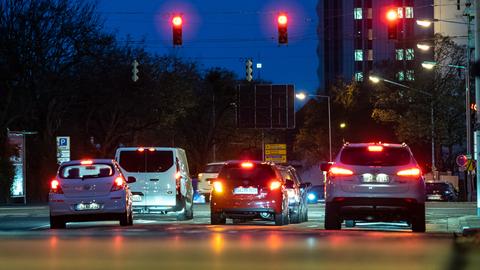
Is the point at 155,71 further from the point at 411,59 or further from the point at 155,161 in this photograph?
the point at 155,161

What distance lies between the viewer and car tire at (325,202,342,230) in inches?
774

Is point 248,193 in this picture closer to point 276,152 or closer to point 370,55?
point 276,152

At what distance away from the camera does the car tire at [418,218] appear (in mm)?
19438

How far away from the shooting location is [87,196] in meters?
21.7

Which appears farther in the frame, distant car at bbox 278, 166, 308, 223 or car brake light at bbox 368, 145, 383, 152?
distant car at bbox 278, 166, 308, 223

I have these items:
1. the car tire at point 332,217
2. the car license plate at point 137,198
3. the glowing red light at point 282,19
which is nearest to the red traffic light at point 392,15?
the glowing red light at point 282,19

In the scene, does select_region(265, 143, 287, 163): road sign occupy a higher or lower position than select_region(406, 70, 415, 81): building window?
lower

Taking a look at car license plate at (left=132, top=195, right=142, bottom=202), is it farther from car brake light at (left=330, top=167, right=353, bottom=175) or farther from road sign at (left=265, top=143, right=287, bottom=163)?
road sign at (left=265, top=143, right=287, bottom=163)

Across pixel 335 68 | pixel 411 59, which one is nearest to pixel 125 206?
pixel 411 59

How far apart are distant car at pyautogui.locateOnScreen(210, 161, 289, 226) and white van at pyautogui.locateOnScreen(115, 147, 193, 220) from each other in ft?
8.74

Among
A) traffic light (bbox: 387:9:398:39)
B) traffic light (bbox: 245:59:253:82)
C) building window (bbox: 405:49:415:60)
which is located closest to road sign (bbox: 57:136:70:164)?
traffic light (bbox: 245:59:253:82)

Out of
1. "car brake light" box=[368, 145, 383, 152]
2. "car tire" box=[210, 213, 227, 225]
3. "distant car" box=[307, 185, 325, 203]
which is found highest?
"car brake light" box=[368, 145, 383, 152]

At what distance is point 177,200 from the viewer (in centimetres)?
2566

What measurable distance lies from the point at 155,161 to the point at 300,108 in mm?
92478
